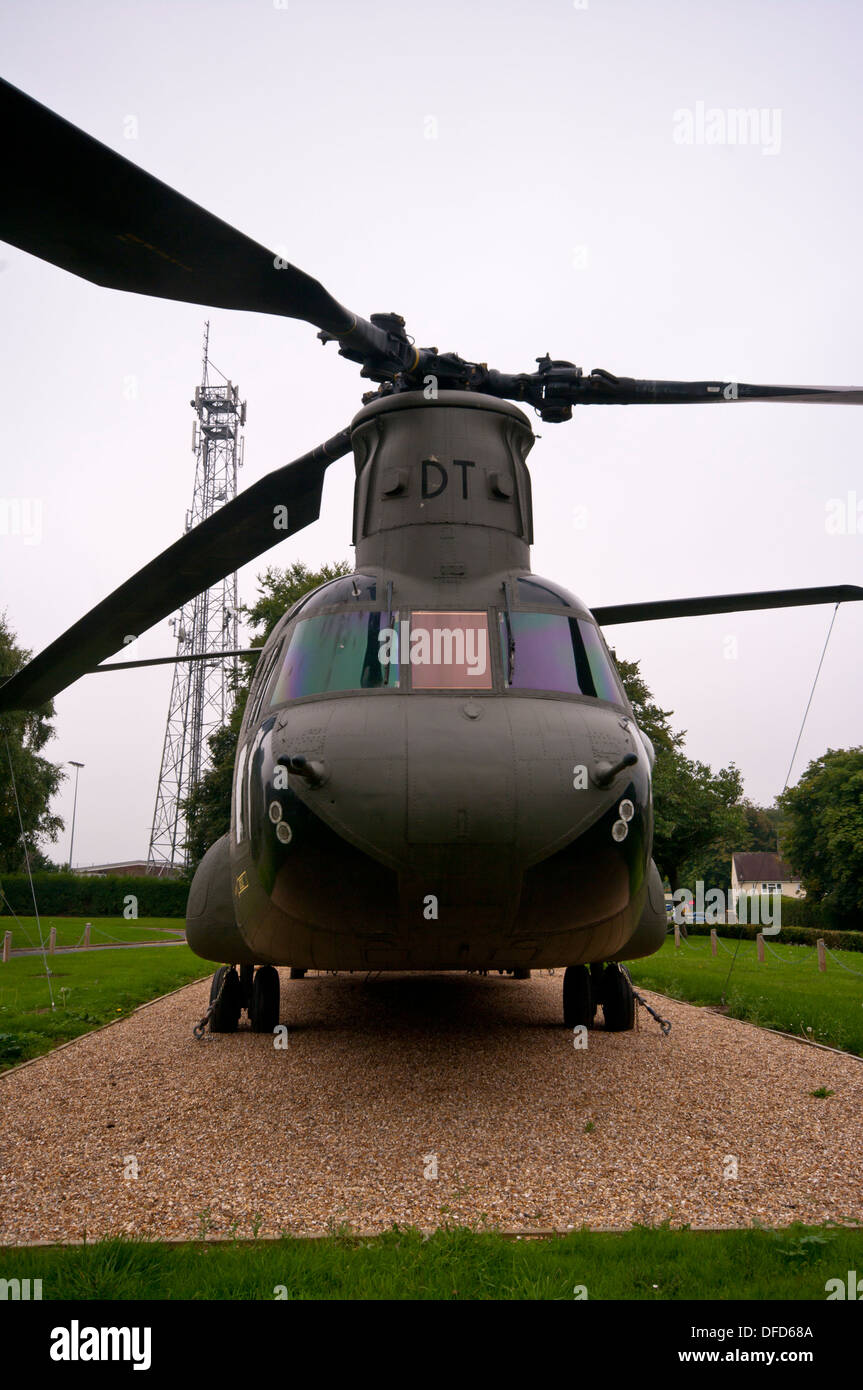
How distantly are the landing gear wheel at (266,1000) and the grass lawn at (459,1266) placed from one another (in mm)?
4930

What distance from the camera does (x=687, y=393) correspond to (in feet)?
22.1

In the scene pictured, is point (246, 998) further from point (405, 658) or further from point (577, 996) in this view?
point (405, 658)

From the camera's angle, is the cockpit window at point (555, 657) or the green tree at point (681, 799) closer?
the cockpit window at point (555, 657)

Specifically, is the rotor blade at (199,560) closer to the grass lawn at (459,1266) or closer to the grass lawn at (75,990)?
the grass lawn at (75,990)

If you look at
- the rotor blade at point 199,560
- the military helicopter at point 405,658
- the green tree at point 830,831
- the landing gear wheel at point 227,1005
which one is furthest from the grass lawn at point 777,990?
the green tree at point 830,831

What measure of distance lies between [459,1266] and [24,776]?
92.2ft

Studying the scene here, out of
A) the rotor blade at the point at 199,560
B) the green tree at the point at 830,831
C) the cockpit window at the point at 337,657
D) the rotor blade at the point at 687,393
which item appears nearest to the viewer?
the cockpit window at the point at 337,657

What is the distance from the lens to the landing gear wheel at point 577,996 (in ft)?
27.9

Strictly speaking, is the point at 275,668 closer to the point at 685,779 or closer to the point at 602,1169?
the point at 602,1169

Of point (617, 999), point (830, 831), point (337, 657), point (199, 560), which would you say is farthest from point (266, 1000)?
point (830, 831)
